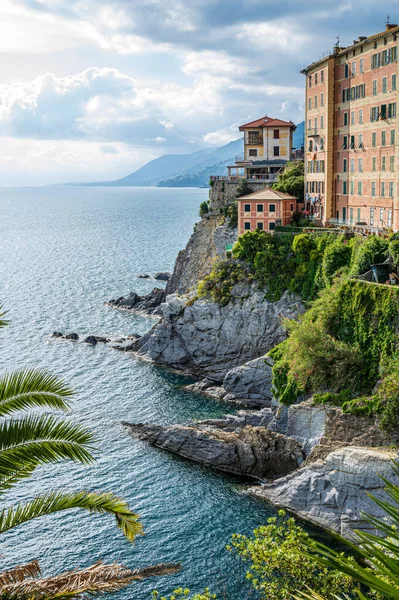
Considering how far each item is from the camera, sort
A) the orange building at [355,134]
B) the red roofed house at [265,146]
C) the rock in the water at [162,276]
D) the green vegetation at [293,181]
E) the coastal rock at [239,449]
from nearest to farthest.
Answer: the coastal rock at [239,449], the orange building at [355,134], the green vegetation at [293,181], the red roofed house at [265,146], the rock in the water at [162,276]

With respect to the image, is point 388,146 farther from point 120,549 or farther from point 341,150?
point 120,549

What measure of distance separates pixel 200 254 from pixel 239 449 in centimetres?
4552

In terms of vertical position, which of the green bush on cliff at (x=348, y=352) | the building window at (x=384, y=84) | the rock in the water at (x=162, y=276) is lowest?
the rock in the water at (x=162, y=276)

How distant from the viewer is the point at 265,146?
285 ft

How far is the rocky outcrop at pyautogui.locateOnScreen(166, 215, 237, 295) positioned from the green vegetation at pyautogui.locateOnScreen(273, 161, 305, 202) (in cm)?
803

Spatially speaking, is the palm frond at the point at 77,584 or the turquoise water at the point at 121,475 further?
the turquoise water at the point at 121,475

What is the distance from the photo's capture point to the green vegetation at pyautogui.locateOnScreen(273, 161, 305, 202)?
75.6 meters

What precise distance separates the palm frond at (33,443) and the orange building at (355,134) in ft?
158

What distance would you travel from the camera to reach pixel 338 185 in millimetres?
67500

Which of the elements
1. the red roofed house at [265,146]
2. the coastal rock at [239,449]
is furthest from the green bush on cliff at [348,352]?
the red roofed house at [265,146]

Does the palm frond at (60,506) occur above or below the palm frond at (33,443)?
below

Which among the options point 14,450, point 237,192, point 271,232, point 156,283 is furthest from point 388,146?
point 156,283

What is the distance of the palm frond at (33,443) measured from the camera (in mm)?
12531

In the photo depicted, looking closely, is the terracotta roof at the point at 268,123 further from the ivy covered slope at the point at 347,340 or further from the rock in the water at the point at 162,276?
the rock in the water at the point at 162,276
